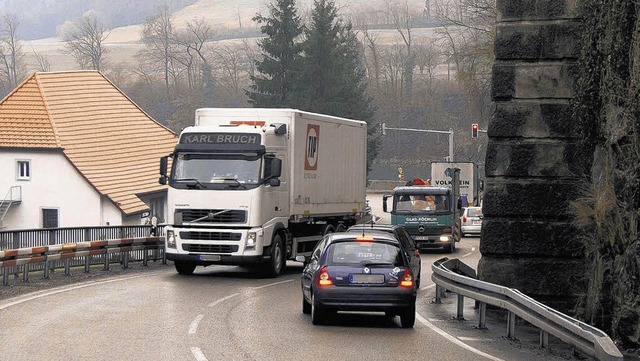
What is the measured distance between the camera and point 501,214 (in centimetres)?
2011

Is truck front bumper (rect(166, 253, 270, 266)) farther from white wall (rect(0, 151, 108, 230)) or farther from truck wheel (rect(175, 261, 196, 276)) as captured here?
white wall (rect(0, 151, 108, 230))

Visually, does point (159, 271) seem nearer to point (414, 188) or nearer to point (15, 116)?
point (414, 188)

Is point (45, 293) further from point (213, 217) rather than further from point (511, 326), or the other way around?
point (511, 326)

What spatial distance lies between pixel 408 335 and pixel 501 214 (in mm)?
3904

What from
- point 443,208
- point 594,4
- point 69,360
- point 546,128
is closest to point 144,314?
point 69,360

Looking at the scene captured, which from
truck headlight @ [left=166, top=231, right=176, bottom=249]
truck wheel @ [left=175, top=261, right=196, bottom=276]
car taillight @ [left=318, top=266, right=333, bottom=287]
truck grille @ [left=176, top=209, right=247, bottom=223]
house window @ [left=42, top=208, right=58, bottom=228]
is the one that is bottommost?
house window @ [left=42, top=208, right=58, bottom=228]

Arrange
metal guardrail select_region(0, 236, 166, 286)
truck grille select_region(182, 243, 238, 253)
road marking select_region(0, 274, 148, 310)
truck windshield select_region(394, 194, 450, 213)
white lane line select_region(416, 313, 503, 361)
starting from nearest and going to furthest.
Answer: white lane line select_region(416, 313, 503, 361), road marking select_region(0, 274, 148, 310), metal guardrail select_region(0, 236, 166, 286), truck grille select_region(182, 243, 238, 253), truck windshield select_region(394, 194, 450, 213)

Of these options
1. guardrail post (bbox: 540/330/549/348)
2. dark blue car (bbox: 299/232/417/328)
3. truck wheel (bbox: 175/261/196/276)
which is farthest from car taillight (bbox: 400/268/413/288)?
truck wheel (bbox: 175/261/196/276)

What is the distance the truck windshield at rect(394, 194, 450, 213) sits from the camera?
1706 inches

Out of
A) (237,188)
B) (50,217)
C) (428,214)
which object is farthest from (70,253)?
(50,217)

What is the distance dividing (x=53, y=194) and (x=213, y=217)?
38.3 metres

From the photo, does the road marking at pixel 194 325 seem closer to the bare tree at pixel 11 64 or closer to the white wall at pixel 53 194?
the white wall at pixel 53 194

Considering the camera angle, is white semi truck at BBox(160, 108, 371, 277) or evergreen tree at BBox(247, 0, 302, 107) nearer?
white semi truck at BBox(160, 108, 371, 277)

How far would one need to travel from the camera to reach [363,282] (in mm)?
17484
